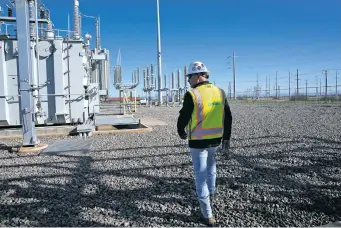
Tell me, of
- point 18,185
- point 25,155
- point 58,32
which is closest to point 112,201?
point 18,185

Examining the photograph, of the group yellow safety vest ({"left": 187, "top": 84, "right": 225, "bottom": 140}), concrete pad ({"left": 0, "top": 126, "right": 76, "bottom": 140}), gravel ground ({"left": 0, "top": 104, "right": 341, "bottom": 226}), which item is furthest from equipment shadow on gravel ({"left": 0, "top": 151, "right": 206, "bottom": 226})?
concrete pad ({"left": 0, "top": 126, "right": 76, "bottom": 140})

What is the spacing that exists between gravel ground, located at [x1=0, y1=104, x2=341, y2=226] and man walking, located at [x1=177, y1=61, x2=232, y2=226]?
0.43 m

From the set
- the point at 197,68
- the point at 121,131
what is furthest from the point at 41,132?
the point at 197,68

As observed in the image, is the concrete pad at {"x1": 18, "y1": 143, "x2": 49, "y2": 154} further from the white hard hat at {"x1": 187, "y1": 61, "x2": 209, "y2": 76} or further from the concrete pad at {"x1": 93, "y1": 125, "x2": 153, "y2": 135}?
the white hard hat at {"x1": 187, "y1": 61, "x2": 209, "y2": 76}

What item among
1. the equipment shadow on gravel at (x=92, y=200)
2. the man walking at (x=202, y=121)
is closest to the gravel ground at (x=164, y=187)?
the equipment shadow on gravel at (x=92, y=200)

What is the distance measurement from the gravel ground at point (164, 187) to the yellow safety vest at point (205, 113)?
1055 millimetres

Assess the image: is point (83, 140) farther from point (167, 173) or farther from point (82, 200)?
point (82, 200)

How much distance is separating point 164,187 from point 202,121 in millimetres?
1734

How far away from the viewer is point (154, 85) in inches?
1535

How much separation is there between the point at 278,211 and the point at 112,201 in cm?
222

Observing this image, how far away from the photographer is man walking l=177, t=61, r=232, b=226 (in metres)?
3.29

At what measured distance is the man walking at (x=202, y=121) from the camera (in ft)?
10.8

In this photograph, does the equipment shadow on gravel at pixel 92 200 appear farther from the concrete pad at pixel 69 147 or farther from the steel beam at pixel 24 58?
the steel beam at pixel 24 58

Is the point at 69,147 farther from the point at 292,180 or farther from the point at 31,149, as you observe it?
the point at 292,180
